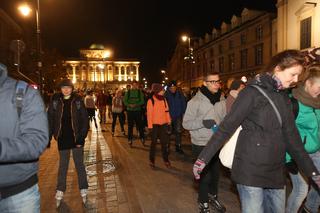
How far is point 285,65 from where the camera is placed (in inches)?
122

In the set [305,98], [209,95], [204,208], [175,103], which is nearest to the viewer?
[305,98]

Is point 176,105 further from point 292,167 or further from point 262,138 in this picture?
point 262,138

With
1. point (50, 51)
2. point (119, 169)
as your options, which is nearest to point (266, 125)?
point (119, 169)

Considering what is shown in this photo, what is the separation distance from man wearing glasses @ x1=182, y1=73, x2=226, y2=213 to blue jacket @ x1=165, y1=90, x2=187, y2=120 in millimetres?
5195

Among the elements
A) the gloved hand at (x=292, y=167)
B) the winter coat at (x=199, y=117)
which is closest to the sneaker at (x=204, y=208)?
the winter coat at (x=199, y=117)

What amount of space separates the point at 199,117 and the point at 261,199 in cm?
222

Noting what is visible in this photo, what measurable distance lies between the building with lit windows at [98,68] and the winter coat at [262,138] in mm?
127896

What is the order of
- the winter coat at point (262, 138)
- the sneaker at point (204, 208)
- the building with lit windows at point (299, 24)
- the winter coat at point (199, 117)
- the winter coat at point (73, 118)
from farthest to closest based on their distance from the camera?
the building with lit windows at point (299, 24), the winter coat at point (73, 118), the winter coat at point (199, 117), the sneaker at point (204, 208), the winter coat at point (262, 138)

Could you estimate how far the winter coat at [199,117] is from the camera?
5.20 metres

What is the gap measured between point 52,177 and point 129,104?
4859 mm

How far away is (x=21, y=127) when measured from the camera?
230cm

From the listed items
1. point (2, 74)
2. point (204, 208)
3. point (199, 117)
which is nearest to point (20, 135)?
point (2, 74)

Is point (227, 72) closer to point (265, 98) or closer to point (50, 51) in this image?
point (50, 51)

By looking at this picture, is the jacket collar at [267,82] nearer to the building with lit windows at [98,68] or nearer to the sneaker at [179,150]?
the sneaker at [179,150]
